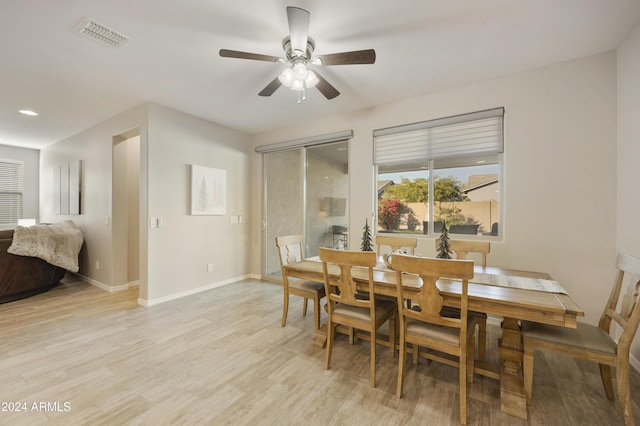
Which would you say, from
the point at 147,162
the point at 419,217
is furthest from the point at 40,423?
the point at 419,217

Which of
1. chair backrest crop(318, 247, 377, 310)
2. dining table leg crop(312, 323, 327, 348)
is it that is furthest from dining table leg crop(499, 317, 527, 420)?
dining table leg crop(312, 323, 327, 348)

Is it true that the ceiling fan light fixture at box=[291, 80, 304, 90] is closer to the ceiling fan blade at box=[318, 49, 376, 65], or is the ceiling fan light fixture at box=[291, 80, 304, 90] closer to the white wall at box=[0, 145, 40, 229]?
the ceiling fan blade at box=[318, 49, 376, 65]

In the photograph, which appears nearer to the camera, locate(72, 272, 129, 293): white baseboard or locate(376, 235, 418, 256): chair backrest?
locate(376, 235, 418, 256): chair backrest

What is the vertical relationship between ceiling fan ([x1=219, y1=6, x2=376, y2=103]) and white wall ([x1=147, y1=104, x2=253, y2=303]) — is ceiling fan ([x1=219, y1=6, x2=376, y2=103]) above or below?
above

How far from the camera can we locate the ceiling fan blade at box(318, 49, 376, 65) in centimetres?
191

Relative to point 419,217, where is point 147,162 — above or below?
above

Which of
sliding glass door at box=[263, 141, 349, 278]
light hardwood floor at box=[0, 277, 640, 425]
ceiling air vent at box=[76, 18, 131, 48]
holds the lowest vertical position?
light hardwood floor at box=[0, 277, 640, 425]

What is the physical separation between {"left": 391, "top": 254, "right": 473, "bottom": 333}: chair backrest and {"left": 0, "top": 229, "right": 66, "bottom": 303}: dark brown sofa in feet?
16.8

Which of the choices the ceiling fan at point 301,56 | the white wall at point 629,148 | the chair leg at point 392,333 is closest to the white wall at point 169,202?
the ceiling fan at point 301,56

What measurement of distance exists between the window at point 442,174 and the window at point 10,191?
7.71 m

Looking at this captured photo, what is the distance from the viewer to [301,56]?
209 cm

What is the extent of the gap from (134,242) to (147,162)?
1.84 metres

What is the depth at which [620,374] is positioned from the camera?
145cm

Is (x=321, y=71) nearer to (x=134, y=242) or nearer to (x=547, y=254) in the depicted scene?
(x=547, y=254)
